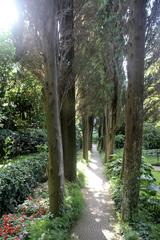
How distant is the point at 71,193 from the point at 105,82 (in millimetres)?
4771

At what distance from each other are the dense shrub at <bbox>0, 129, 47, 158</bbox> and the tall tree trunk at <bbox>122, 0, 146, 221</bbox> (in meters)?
5.83

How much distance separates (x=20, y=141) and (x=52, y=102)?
653 centimetres

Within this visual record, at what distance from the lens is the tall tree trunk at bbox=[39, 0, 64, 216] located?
15.2ft

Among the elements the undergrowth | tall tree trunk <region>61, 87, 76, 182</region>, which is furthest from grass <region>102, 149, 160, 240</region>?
tall tree trunk <region>61, 87, 76, 182</region>

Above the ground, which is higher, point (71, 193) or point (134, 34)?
point (134, 34)

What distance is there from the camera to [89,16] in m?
7.39

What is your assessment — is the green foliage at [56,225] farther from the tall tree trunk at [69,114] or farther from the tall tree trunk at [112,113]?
the tall tree trunk at [112,113]

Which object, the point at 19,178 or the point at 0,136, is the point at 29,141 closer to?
the point at 0,136

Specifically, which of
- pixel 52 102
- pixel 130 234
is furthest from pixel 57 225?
pixel 52 102

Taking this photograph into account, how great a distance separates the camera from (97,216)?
6035 millimetres

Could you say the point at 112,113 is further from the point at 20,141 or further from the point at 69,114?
the point at 20,141

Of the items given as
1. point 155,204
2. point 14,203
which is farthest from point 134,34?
point 14,203

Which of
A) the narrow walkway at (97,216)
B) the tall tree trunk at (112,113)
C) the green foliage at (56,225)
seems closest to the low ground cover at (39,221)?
the green foliage at (56,225)

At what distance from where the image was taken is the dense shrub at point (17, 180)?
5.84 m
